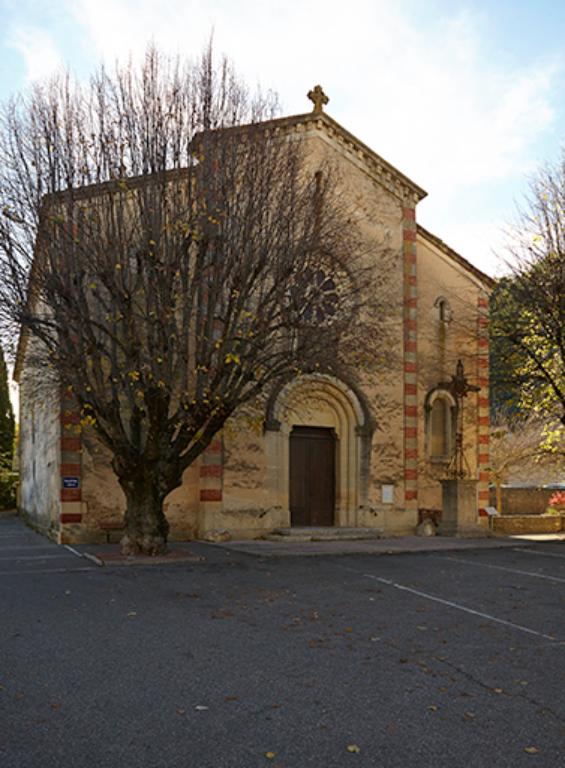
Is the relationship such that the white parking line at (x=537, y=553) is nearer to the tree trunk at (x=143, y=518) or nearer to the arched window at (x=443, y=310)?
the arched window at (x=443, y=310)

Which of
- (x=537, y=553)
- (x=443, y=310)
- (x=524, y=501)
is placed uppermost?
(x=443, y=310)

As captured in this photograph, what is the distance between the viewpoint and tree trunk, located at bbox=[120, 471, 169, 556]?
13461mm

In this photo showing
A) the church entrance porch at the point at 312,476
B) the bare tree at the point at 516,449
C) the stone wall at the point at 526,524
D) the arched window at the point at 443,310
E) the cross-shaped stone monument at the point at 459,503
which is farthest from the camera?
the bare tree at the point at 516,449

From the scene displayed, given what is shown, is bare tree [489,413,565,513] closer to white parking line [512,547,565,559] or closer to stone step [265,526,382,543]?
white parking line [512,547,565,559]

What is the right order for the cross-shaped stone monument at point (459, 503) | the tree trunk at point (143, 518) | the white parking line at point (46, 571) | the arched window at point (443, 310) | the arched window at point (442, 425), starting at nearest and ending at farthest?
the white parking line at point (46, 571), the tree trunk at point (143, 518), the cross-shaped stone monument at point (459, 503), the arched window at point (442, 425), the arched window at point (443, 310)

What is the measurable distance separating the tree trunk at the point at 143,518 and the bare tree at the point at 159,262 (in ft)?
0.07

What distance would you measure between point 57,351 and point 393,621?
773cm

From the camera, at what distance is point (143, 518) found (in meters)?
13.6

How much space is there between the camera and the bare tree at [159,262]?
12711 millimetres

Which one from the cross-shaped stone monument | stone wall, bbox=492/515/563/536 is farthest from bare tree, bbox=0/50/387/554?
stone wall, bbox=492/515/563/536

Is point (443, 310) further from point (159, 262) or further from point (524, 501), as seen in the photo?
point (524, 501)

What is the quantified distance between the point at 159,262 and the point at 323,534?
8210mm

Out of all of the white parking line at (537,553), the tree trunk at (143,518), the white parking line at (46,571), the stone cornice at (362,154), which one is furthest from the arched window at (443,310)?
the white parking line at (46,571)

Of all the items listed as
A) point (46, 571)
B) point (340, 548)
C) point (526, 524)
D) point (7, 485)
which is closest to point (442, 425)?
point (526, 524)
